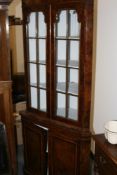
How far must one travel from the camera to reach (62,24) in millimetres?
2178

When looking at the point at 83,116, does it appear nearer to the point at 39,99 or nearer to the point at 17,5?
the point at 39,99

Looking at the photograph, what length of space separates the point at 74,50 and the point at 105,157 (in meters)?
0.92

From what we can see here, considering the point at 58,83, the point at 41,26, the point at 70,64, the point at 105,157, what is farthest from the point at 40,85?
the point at 105,157

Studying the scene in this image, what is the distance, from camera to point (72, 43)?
213 centimetres

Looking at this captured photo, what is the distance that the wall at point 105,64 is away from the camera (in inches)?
91.3

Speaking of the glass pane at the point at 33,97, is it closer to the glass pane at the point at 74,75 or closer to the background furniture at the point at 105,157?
the glass pane at the point at 74,75

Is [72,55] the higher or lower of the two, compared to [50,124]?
higher

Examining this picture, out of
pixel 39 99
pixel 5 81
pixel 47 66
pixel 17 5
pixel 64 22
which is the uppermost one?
pixel 17 5

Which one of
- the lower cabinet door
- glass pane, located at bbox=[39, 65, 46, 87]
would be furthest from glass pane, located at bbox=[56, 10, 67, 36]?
the lower cabinet door

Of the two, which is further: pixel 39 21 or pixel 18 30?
pixel 18 30

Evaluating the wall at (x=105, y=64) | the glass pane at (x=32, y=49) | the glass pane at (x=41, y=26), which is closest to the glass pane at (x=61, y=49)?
the glass pane at (x=41, y=26)

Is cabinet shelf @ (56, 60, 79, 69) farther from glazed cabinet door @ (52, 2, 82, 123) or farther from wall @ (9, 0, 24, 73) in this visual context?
wall @ (9, 0, 24, 73)

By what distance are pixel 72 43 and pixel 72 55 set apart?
10cm

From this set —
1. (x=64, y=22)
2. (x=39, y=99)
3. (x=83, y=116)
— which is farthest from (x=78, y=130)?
(x=64, y=22)
